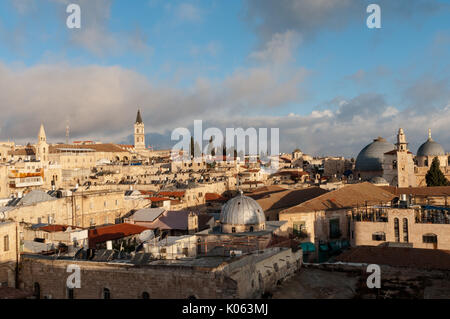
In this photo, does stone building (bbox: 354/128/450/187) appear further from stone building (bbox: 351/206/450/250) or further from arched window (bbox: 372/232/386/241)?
arched window (bbox: 372/232/386/241)

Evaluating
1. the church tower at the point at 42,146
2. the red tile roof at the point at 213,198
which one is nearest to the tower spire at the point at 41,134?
the church tower at the point at 42,146

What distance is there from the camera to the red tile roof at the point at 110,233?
91.2 feet

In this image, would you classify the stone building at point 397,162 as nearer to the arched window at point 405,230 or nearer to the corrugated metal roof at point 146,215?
the arched window at point 405,230

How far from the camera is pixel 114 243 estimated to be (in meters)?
28.6

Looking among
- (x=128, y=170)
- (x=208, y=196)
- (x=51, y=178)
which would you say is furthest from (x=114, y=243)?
(x=128, y=170)

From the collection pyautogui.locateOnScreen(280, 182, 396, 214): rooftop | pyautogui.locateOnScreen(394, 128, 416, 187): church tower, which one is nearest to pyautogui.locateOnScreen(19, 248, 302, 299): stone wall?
pyautogui.locateOnScreen(280, 182, 396, 214): rooftop

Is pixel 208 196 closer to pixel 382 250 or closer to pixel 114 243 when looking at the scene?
pixel 114 243

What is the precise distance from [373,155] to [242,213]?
52791mm

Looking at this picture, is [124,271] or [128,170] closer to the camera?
[124,271]

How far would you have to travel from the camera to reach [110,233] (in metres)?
29.7

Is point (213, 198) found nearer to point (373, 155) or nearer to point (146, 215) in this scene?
point (146, 215)

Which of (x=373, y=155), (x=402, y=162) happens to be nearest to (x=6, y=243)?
(x=402, y=162)
